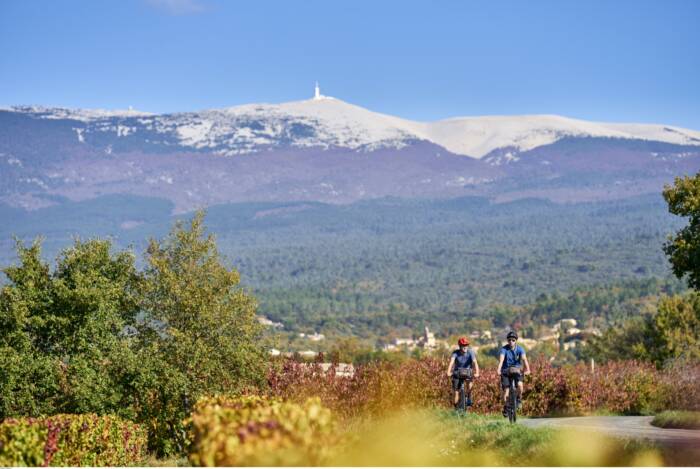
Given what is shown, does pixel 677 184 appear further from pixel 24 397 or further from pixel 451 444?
pixel 24 397

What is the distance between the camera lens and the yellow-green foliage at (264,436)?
440 inches

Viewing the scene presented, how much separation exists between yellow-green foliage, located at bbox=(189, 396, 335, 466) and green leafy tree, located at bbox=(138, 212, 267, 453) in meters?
12.8

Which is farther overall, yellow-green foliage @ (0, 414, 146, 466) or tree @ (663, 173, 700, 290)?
tree @ (663, 173, 700, 290)

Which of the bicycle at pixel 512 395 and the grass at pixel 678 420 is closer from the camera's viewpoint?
the bicycle at pixel 512 395

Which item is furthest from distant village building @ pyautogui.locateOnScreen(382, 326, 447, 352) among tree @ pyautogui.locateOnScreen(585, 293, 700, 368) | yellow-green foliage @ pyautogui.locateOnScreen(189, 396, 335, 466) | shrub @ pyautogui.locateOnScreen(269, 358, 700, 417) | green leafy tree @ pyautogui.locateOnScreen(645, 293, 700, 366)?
yellow-green foliage @ pyautogui.locateOnScreen(189, 396, 335, 466)

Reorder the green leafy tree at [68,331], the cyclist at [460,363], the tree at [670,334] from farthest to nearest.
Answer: the tree at [670,334] → the green leafy tree at [68,331] → the cyclist at [460,363]

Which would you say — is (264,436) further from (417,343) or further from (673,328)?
(417,343)

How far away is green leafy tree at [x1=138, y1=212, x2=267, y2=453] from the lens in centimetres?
2467

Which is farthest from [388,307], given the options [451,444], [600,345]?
[451,444]

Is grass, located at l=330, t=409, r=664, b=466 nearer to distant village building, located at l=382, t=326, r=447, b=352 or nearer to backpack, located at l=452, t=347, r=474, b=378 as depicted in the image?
backpack, located at l=452, t=347, r=474, b=378

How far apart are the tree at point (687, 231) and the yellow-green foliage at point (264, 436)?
62.8ft

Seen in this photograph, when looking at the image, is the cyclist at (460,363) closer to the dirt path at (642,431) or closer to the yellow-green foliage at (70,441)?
the dirt path at (642,431)

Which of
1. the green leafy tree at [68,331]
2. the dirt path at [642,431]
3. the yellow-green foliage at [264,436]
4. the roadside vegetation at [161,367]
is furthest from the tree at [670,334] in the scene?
the yellow-green foliage at [264,436]

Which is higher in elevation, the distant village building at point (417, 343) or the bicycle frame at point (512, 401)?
the bicycle frame at point (512, 401)
